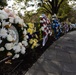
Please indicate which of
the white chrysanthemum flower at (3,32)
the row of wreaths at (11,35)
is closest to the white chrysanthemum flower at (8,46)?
the row of wreaths at (11,35)

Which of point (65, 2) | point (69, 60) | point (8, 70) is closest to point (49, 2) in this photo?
point (65, 2)

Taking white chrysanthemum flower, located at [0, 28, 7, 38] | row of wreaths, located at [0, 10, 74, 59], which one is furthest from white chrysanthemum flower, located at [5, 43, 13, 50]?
white chrysanthemum flower, located at [0, 28, 7, 38]

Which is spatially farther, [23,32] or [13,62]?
[13,62]

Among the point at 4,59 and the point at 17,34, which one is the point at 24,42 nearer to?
the point at 17,34

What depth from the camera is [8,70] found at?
16.0 ft

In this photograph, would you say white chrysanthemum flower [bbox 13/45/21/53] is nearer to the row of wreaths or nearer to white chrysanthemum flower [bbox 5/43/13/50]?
the row of wreaths

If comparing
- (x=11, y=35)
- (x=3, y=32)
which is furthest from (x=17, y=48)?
(x=3, y=32)

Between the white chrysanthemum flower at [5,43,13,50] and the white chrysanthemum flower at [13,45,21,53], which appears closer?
the white chrysanthemum flower at [5,43,13,50]

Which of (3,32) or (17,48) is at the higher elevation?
(3,32)

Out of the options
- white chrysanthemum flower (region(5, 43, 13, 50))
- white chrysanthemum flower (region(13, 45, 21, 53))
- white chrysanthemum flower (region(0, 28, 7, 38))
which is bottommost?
white chrysanthemum flower (region(13, 45, 21, 53))

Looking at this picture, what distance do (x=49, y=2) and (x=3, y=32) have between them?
96.3 ft

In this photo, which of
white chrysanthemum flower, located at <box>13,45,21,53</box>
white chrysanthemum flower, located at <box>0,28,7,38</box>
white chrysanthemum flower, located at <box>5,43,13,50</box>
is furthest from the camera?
white chrysanthemum flower, located at <box>13,45,21,53</box>

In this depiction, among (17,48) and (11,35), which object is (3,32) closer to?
(11,35)

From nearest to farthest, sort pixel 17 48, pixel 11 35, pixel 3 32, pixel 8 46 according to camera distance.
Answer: pixel 3 32, pixel 8 46, pixel 11 35, pixel 17 48
